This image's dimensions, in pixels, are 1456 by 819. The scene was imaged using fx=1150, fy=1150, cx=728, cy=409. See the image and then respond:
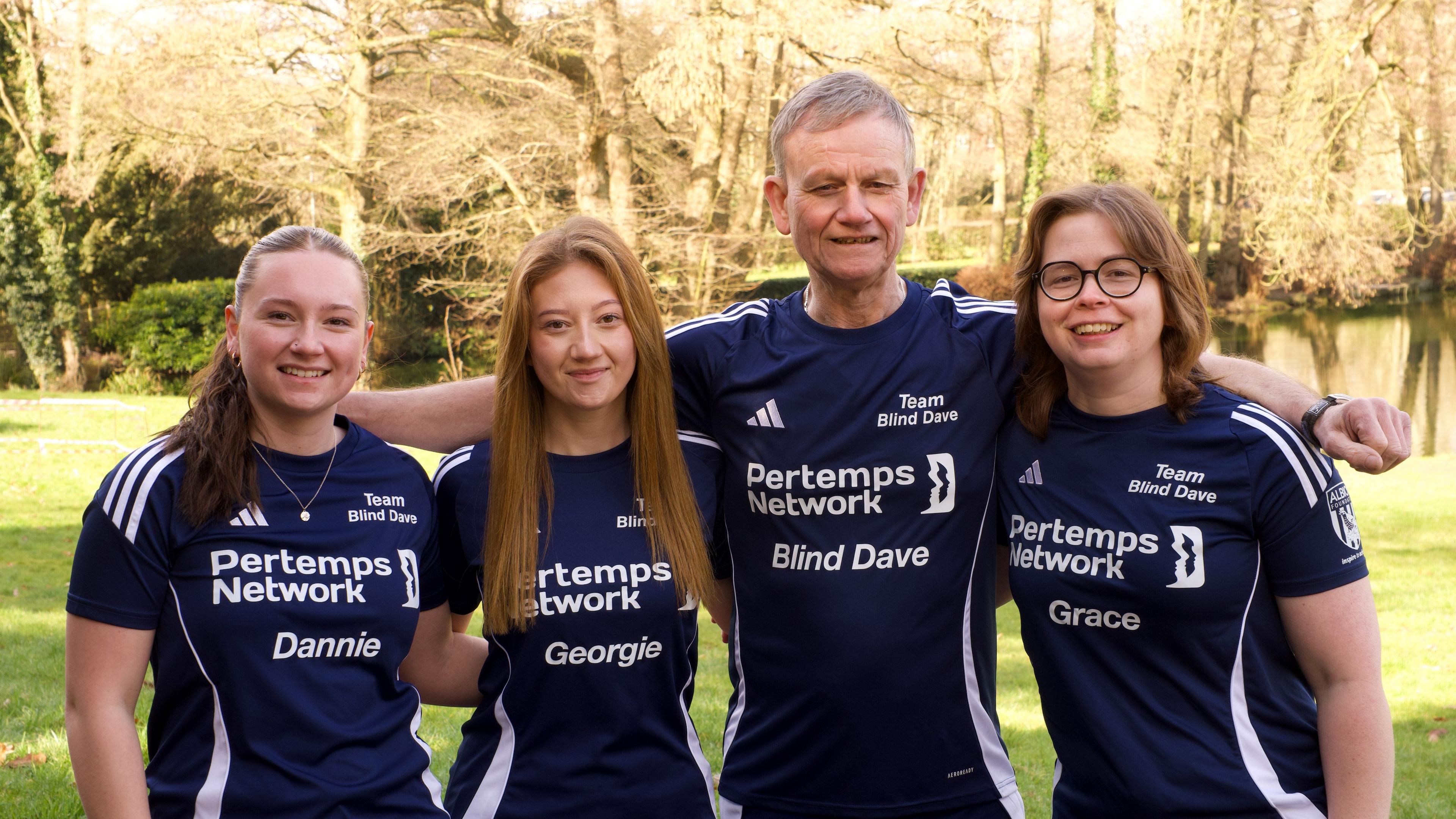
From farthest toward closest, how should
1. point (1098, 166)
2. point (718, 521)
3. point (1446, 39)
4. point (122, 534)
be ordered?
point (1098, 166) → point (1446, 39) → point (718, 521) → point (122, 534)

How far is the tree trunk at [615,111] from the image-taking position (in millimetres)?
17891

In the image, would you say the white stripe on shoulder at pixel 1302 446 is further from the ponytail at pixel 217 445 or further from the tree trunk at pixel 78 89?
the tree trunk at pixel 78 89

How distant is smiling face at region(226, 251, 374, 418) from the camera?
2.58 metres

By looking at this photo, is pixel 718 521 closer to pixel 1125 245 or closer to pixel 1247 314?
pixel 1125 245

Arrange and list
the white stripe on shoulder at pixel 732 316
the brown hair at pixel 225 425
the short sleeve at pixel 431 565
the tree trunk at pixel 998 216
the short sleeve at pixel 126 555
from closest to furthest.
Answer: the short sleeve at pixel 126 555 → the brown hair at pixel 225 425 → the short sleeve at pixel 431 565 → the white stripe on shoulder at pixel 732 316 → the tree trunk at pixel 998 216

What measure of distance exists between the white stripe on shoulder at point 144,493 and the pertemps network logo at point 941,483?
1773 mm

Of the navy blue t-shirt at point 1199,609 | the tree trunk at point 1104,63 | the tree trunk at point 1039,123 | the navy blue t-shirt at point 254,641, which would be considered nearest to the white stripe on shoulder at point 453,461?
the navy blue t-shirt at point 254,641

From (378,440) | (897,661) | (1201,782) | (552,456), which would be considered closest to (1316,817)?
(1201,782)

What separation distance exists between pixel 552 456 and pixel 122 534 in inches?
38.5

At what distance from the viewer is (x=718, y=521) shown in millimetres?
3178

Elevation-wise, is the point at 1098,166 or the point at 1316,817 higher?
the point at 1098,166

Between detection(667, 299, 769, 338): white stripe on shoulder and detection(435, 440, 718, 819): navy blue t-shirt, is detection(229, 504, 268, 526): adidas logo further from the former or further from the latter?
detection(667, 299, 769, 338): white stripe on shoulder

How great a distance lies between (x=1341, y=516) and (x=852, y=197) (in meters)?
1.37

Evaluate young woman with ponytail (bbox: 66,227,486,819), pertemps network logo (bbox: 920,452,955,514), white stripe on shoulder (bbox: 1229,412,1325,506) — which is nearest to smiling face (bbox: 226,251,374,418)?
young woman with ponytail (bbox: 66,227,486,819)
